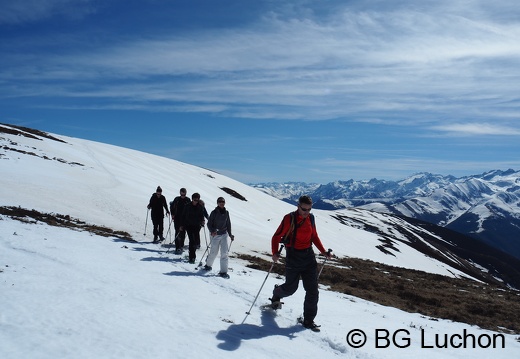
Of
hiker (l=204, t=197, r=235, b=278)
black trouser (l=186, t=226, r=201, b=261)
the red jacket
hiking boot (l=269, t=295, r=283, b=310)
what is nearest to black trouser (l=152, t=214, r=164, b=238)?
black trouser (l=186, t=226, r=201, b=261)

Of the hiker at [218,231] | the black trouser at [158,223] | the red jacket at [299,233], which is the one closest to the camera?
the red jacket at [299,233]

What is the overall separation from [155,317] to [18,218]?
14.6m

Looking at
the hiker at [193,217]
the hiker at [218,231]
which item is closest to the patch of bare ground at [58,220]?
the hiker at [193,217]

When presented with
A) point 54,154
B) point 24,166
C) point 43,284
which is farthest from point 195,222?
point 54,154

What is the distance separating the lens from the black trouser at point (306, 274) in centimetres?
990

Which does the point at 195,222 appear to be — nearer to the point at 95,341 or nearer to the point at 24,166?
the point at 95,341

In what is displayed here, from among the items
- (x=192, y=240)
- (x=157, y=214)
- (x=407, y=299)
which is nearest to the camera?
(x=192, y=240)

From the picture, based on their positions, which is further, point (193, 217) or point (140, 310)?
point (193, 217)

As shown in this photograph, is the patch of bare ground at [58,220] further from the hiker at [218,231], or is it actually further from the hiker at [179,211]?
the hiker at [218,231]

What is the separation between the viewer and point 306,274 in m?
10.1

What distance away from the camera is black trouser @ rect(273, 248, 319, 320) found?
390 inches

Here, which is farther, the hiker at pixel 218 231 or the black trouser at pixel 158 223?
the black trouser at pixel 158 223

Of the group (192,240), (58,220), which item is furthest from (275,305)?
(58,220)

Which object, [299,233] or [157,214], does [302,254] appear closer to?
[299,233]
